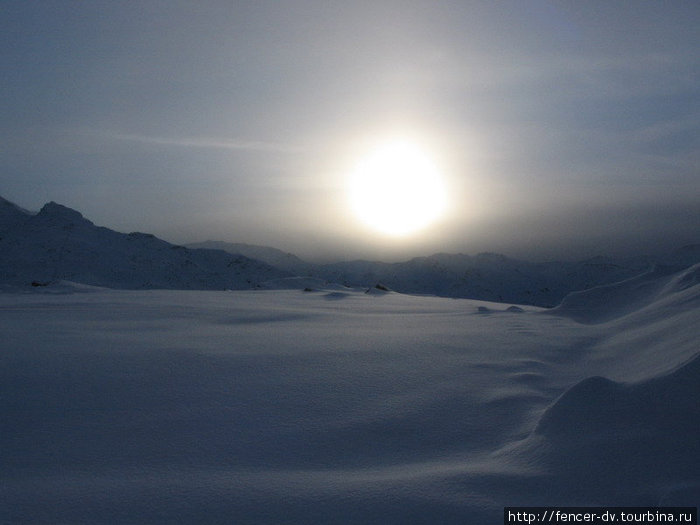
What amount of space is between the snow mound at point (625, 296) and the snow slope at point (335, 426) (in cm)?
223

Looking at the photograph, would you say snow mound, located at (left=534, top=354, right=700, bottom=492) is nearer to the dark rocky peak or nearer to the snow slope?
the snow slope

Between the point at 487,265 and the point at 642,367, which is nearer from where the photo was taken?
the point at 642,367

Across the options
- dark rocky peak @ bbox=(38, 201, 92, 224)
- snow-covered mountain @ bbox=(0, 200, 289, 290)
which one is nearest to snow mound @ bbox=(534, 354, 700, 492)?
snow-covered mountain @ bbox=(0, 200, 289, 290)

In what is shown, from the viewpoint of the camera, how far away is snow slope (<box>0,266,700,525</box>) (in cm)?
148

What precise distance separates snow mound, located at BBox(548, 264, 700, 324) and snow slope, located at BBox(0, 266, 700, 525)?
223 centimetres

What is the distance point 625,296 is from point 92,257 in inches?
1711

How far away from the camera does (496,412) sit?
2305 millimetres

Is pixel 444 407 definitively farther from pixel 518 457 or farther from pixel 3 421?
pixel 3 421

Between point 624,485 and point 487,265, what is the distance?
631ft

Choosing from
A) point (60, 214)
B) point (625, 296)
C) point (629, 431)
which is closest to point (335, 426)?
point (629, 431)

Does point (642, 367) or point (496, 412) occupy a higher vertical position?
point (642, 367)

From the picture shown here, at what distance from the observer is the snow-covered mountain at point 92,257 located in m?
36.4

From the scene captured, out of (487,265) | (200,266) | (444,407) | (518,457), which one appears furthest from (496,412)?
(487,265)

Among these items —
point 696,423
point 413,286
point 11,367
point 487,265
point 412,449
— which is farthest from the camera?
point 487,265
